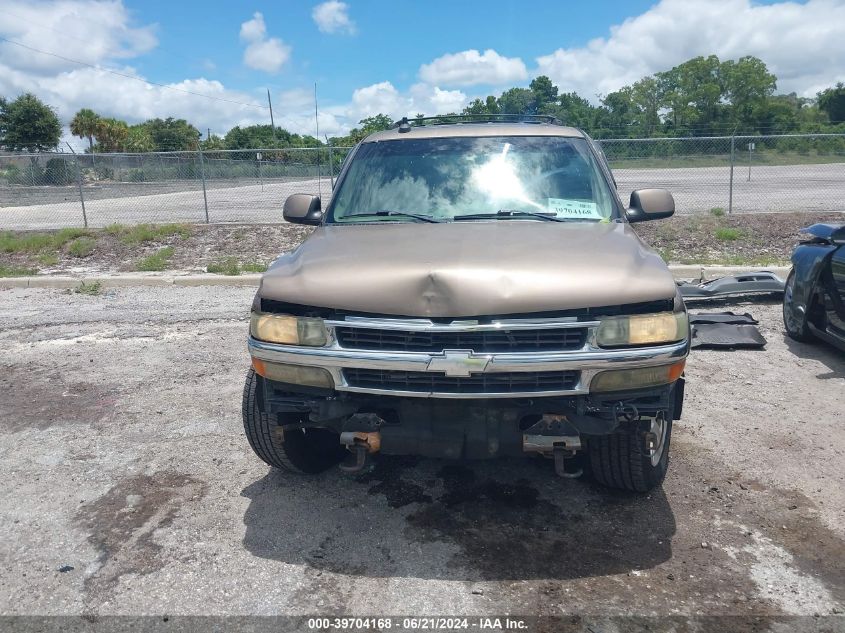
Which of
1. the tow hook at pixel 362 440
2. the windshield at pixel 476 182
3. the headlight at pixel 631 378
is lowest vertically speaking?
the tow hook at pixel 362 440

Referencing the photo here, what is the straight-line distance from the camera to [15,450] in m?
4.45

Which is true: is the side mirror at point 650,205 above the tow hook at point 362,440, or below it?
above

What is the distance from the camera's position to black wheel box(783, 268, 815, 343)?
20.6 ft

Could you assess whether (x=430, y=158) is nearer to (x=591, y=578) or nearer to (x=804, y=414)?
(x=591, y=578)

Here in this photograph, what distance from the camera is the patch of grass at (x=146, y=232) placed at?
1308 cm

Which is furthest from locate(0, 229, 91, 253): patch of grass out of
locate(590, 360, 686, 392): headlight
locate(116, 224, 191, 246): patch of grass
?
locate(590, 360, 686, 392): headlight

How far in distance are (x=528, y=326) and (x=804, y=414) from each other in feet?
9.89

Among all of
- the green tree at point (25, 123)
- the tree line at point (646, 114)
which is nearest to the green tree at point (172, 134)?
the tree line at point (646, 114)

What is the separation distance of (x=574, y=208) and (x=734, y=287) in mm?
4890

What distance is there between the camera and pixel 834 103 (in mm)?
68438

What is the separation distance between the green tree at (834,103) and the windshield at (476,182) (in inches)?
2958

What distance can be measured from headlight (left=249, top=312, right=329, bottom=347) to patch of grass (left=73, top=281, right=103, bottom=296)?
7.62 metres

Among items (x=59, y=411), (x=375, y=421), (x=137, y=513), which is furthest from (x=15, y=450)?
(x=375, y=421)

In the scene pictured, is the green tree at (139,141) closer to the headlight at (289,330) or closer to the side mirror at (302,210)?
the side mirror at (302,210)
